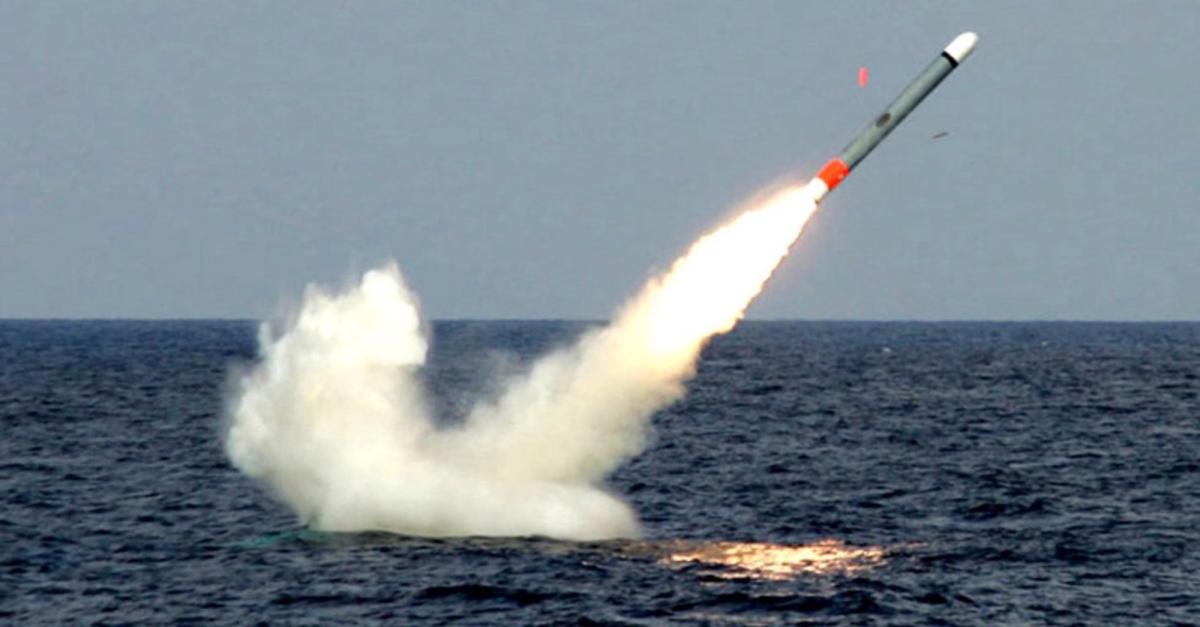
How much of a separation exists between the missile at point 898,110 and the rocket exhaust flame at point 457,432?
117 cm

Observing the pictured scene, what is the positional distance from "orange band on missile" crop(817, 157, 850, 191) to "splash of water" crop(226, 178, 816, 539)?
4.54 feet

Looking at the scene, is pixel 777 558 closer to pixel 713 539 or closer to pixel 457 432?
pixel 713 539

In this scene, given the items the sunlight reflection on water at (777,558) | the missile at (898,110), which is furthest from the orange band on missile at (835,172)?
the sunlight reflection on water at (777,558)

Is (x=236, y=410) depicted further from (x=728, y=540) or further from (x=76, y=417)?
(x=76, y=417)

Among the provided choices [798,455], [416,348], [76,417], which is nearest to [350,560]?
[416,348]

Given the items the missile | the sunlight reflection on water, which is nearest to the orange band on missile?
the missile

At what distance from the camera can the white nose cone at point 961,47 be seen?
55.8 meters

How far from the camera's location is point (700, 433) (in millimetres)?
98688

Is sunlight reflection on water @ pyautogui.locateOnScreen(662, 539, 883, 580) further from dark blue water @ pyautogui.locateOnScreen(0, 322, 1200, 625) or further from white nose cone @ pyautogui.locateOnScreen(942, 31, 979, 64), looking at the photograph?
white nose cone @ pyautogui.locateOnScreen(942, 31, 979, 64)

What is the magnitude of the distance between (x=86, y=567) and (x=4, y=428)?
50170 mm

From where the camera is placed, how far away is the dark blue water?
46844 mm

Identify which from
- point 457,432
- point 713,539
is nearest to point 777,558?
point 713,539

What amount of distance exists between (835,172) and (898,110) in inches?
99.0

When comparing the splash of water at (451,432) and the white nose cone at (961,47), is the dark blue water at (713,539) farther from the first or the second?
the white nose cone at (961,47)
